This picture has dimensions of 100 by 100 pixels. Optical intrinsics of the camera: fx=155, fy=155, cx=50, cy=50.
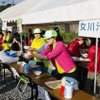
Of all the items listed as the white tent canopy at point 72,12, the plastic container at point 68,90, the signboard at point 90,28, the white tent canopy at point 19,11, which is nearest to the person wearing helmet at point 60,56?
the white tent canopy at point 72,12

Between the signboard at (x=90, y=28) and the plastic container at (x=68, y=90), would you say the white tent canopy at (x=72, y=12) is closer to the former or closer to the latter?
the signboard at (x=90, y=28)

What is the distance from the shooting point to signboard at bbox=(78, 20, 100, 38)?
1955mm

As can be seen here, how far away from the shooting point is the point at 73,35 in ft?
50.2

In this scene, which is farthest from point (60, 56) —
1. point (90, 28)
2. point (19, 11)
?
point (19, 11)

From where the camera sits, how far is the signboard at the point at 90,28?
6.41ft

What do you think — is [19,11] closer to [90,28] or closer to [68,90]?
[90,28]

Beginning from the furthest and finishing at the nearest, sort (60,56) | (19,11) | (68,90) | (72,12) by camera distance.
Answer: (19,11) < (60,56) < (72,12) < (68,90)

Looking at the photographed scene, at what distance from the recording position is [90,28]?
2.07 metres

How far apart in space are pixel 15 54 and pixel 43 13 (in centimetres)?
182

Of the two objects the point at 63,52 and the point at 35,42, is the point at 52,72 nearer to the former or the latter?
the point at 63,52

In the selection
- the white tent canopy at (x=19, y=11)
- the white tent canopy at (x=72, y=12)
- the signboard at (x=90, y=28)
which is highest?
the white tent canopy at (x=19, y=11)

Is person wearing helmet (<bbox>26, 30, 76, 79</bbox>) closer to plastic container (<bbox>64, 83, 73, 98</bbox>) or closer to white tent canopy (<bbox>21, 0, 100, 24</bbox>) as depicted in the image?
white tent canopy (<bbox>21, 0, 100, 24</bbox>)

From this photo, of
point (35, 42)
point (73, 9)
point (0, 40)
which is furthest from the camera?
point (0, 40)

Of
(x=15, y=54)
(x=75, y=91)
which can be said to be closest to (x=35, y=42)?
(x=15, y=54)
